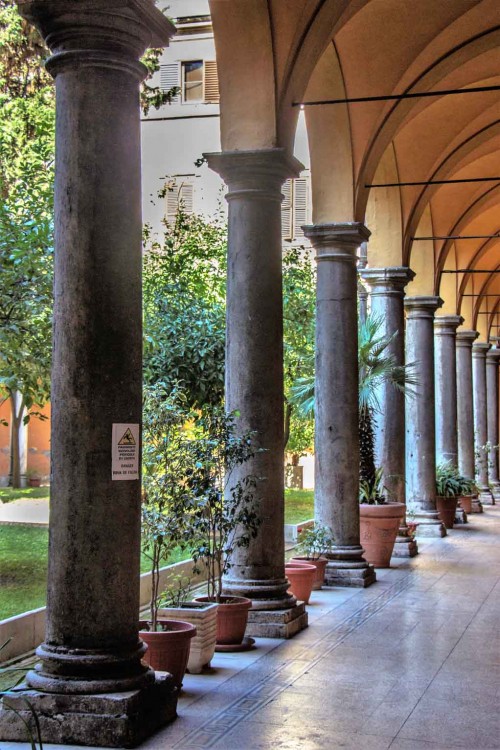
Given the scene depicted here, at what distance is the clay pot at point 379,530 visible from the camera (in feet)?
35.4

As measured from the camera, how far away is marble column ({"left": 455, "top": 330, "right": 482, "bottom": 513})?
19.8 meters

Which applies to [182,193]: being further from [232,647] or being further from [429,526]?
[232,647]

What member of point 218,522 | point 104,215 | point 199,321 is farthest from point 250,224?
point 199,321

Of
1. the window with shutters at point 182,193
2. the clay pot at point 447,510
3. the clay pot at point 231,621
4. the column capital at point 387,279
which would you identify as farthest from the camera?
the window with shutters at point 182,193

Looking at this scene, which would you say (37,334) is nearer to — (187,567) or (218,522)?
(218,522)

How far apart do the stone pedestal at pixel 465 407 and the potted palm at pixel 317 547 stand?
34.1ft

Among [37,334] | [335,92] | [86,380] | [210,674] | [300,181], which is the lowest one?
[210,674]

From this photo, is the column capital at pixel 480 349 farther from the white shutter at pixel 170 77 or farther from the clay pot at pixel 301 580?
the clay pot at pixel 301 580

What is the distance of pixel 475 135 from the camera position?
1383 cm

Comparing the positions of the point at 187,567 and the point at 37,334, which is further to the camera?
the point at 187,567

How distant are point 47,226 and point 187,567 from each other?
474 cm

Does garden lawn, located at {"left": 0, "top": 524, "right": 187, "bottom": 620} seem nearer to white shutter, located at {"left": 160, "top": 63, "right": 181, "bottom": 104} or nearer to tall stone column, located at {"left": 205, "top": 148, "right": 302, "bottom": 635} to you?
tall stone column, located at {"left": 205, "top": 148, "right": 302, "bottom": 635}

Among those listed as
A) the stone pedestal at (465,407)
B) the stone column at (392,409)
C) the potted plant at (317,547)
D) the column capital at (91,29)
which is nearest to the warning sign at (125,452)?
the column capital at (91,29)

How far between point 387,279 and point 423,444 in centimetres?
308
